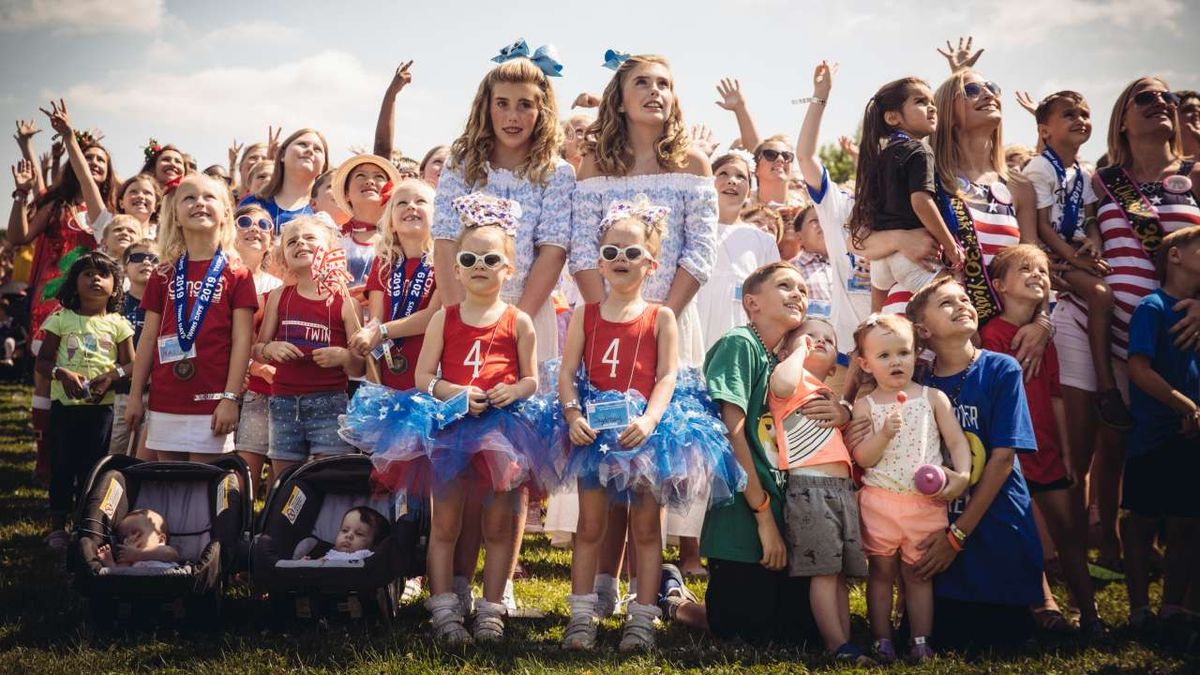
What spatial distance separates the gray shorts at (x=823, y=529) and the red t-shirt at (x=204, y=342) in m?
2.96

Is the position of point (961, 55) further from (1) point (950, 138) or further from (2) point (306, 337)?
(2) point (306, 337)

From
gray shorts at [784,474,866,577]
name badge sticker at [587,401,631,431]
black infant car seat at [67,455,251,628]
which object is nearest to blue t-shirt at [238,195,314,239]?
black infant car seat at [67,455,251,628]

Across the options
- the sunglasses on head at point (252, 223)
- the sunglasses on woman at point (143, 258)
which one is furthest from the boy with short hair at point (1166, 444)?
the sunglasses on woman at point (143, 258)

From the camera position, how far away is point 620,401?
405 cm

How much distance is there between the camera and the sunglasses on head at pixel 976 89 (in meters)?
5.14

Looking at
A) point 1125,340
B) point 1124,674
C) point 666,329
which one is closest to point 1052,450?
point 1125,340

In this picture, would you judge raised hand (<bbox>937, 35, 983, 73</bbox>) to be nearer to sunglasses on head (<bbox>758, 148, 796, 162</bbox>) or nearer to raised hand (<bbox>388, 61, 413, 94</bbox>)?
sunglasses on head (<bbox>758, 148, 796, 162</bbox>)

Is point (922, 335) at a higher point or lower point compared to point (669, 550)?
higher

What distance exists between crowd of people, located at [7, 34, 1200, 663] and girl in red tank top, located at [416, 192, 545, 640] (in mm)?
14

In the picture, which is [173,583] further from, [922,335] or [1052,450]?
[1052,450]

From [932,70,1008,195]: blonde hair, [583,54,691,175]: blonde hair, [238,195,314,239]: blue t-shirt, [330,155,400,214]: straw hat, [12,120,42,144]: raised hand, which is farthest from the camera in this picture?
[12,120,42,144]: raised hand

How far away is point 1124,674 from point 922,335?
1.52 meters

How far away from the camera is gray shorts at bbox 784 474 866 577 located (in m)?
4.12

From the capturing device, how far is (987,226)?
5012mm
